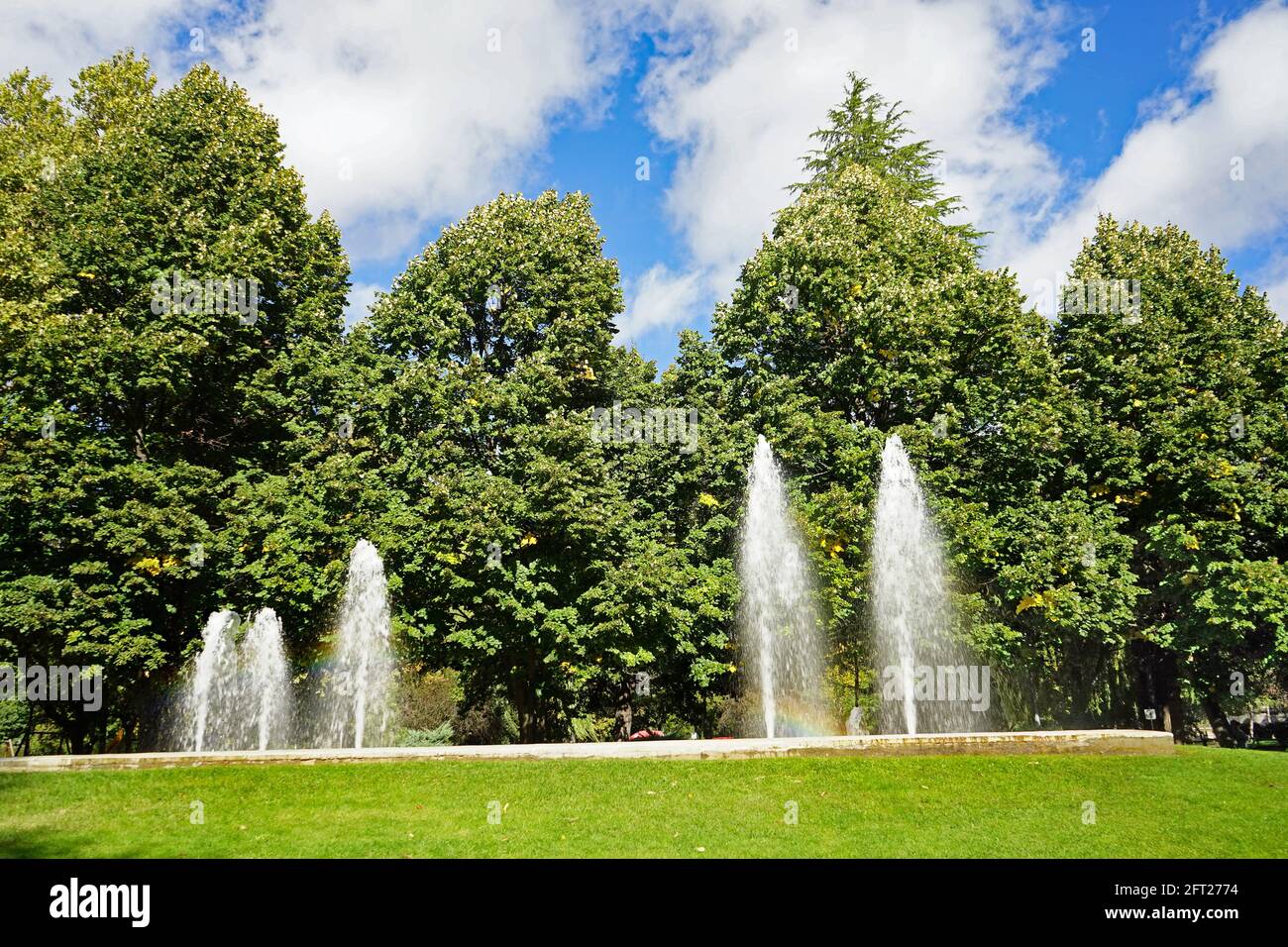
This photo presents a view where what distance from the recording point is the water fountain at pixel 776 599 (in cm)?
2095

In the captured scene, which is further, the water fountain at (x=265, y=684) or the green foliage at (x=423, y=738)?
the green foliage at (x=423, y=738)

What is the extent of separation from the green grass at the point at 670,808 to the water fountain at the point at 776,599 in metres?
6.86

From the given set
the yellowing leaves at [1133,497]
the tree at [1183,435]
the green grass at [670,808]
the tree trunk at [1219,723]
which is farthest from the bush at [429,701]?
the tree trunk at [1219,723]

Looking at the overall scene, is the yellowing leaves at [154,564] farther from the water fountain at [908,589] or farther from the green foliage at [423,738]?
the water fountain at [908,589]

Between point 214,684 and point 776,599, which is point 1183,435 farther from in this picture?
point 214,684

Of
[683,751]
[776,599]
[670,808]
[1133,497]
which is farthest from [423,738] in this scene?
[1133,497]

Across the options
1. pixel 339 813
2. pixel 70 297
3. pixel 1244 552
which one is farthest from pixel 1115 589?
pixel 70 297

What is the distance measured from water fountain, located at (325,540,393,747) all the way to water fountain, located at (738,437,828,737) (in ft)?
31.8

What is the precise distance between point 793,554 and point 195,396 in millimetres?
17038

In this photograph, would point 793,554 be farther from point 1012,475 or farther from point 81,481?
point 81,481

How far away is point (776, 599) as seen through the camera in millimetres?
21141

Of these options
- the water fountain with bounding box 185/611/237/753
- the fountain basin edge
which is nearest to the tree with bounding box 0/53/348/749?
the water fountain with bounding box 185/611/237/753

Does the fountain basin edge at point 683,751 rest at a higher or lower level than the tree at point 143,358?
lower

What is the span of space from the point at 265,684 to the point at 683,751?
12121 millimetres
